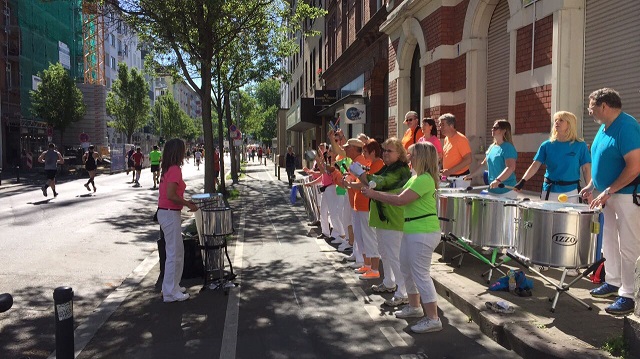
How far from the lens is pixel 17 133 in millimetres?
35688

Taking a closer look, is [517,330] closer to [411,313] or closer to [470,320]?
[470,320]

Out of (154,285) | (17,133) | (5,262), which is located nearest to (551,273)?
(154,285)

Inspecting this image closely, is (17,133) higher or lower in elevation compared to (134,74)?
lower

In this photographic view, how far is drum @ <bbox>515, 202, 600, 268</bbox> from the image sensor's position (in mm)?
4453

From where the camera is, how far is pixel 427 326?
15.5ft

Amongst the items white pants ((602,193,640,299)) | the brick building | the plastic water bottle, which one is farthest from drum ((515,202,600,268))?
the brick building

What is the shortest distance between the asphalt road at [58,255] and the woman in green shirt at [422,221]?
337cm

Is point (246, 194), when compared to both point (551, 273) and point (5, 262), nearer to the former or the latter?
point (5, 262)

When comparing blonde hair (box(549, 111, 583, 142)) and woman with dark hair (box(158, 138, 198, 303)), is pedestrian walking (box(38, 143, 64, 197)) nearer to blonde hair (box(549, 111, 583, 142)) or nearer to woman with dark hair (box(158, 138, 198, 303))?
woman with dark hair (box(158, 138, 198, 303))

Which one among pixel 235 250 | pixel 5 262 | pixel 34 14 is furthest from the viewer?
pixel 34 14

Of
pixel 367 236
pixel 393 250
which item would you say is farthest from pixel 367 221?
pixel 393 250

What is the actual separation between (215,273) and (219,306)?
1.08 metres

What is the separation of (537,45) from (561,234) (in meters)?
4.46

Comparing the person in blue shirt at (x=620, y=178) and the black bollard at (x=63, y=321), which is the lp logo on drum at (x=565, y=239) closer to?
the person in blue shirt at (x=620, y=178)
